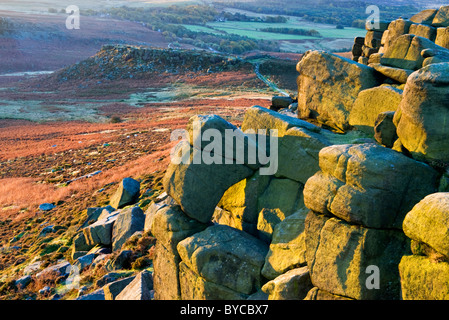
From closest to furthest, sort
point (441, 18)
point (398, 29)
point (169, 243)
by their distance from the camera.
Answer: point (169, 243)
point (398, 29)
point (441, 18)

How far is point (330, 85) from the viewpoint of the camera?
16.7 m

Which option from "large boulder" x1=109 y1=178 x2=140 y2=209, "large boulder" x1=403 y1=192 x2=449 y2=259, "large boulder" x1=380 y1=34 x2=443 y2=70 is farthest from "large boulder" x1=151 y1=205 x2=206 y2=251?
"large boulder" x1=109 y1=178 x2=140 y2=209

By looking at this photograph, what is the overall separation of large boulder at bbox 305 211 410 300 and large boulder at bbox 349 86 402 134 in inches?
205

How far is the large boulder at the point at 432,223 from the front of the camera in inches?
326

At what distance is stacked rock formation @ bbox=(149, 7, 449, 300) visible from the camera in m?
10.1

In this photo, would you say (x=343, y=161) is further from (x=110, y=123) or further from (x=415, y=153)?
(x=110, y=123)

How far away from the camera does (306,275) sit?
11.1 metres

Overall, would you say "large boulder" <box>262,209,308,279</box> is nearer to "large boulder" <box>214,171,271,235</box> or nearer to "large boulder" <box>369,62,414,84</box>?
"large boulder" <box>214,171,271,235</box>

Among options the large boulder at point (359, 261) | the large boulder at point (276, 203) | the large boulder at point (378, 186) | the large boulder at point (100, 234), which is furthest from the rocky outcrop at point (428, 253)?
the large boulder at point (100, 234)

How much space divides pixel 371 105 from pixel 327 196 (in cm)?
543

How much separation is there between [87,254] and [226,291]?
11.4m

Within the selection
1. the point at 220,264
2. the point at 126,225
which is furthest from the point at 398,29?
the point at 126,225

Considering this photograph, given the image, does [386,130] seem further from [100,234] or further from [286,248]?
[100,234]
